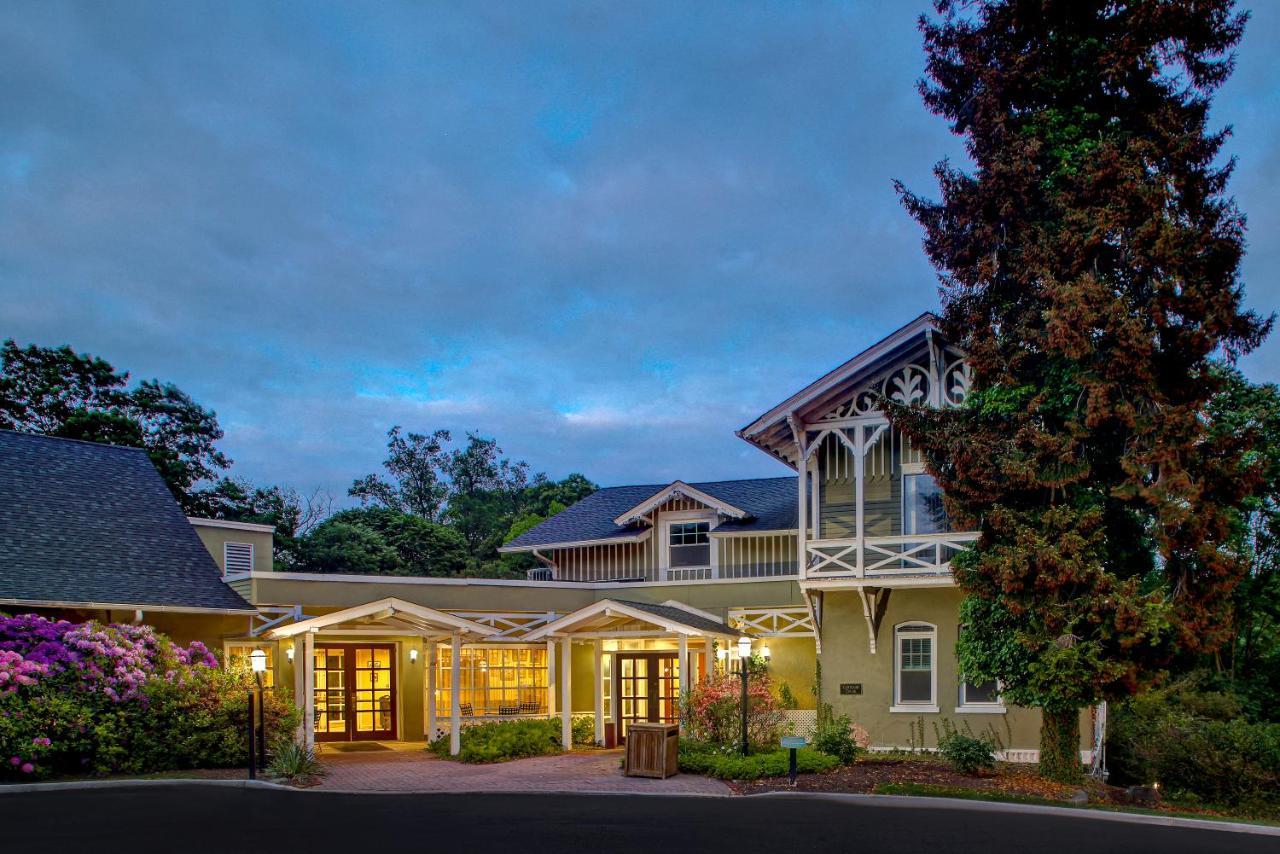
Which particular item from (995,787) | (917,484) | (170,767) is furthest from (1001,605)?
(170,767)

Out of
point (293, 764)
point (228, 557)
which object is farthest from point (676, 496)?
point (293, 764)

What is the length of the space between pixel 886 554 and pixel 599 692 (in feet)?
21.4

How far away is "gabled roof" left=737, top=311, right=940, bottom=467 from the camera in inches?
701

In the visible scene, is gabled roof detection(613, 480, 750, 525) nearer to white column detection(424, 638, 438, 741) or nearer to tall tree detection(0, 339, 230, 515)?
white column detection(424, 638, 438, 741)

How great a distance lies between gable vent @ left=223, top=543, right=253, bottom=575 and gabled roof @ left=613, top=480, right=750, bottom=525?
8.80 meters

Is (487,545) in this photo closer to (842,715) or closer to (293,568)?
(293,568)

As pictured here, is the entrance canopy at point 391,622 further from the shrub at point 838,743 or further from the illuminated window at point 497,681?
the shrub at point 838,743

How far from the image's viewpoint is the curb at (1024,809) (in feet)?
38.7

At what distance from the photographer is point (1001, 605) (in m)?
14.9

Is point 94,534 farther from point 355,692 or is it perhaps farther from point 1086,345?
point 1086,345

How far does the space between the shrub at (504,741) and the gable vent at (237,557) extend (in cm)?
771

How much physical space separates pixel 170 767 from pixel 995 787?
41.0 ft

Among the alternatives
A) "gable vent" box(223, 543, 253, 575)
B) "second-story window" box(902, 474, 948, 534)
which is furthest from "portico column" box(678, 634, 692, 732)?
"gable vent" box(223, 543, 253, 575)

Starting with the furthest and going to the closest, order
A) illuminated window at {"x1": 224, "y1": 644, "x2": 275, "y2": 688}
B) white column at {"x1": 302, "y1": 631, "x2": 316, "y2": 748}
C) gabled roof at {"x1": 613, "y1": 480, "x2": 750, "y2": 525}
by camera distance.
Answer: gabled roof at {"x1": 613, "y1": 480, "x2": 750, "y2": 525}, illuminated window at {"x1": 224, "y1": 644, "x2": 275, "y2": 688}, white column at {"x1": 302, "y1": 631, "x2": 316, "y2": 748}
